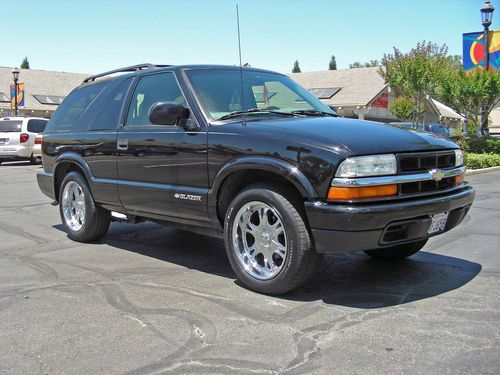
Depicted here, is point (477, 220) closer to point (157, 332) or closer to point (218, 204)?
point (218, 204)

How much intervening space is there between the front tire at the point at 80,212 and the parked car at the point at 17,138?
13.4 m

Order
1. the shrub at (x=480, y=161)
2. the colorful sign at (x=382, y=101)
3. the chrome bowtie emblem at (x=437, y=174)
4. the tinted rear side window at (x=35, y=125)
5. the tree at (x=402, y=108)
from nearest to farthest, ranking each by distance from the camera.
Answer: the chrome bowtie emblem at (x=437, y=174) → the shrub at (x=480, y=161) → the tinted rear side window at (x=35, y=125) → the tree at (x=402, y=108) → the colorful sign at (x=382, y=101)

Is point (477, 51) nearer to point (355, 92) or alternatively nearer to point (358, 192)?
point (355, 92)

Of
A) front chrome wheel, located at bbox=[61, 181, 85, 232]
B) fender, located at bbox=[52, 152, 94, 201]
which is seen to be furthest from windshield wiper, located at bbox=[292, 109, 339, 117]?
front chrome wheel, located at bbox=[61, 181, 85, 232]

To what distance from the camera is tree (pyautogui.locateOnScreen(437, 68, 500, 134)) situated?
19109mm

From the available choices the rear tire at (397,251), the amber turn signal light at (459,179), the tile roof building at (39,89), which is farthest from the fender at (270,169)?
the tile roof building at (39,89)

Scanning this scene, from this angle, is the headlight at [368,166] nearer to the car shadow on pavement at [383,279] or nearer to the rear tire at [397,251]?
the car shadow on pavement at [383,279]

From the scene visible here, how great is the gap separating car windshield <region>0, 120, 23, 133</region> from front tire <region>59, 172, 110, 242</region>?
13.8 metres

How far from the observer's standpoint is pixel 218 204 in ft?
15.2

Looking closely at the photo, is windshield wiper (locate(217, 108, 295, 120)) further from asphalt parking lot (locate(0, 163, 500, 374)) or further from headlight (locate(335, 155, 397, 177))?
asphalt parking lot (locate(0, 163, 500, 374))

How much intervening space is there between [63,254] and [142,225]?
5.73 ft

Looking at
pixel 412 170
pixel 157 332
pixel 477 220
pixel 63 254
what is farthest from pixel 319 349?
pixel 477 220

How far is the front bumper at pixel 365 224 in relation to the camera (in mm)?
3770

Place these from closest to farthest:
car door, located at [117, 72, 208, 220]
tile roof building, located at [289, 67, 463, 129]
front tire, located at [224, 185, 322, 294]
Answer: front tire, located at [224, 185, 322, 294] < car door, located at [117, 72, 208, 220] < tile roof building, located at [289, 67, 463, 129]
